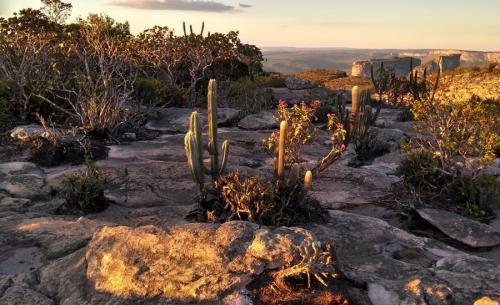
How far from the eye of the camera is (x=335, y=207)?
761cm

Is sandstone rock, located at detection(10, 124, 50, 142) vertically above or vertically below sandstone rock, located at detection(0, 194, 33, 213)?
above

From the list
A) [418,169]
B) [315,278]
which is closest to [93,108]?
[418,169]

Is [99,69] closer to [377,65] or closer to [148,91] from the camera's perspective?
[148,91]

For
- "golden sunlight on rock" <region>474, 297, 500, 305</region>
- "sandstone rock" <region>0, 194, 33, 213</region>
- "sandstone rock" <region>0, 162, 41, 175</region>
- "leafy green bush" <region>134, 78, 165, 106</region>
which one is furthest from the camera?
"leafy green bush" <region>134, 78, 165, 106</region>

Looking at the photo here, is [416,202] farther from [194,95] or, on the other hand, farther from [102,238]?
[194,95]

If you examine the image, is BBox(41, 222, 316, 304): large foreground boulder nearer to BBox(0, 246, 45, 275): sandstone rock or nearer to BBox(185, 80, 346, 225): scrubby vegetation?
BBox(0, 246, 45, 275): sandstone rock

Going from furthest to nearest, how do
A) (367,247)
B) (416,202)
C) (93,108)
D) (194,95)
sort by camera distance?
(194,95)
(93,108)
(416,202)
(367,247)

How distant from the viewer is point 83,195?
7.00m

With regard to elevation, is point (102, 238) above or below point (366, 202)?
above

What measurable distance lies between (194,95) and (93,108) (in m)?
8.10

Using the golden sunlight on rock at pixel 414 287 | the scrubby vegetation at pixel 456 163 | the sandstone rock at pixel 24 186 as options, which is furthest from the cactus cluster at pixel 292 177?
the sandstone rock at pixel 24 186

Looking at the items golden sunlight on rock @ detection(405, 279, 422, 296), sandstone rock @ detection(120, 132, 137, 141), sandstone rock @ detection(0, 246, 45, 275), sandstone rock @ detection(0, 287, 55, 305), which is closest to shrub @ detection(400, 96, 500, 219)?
golden sunlight on rock @ detection(405, 279, 422, 296)

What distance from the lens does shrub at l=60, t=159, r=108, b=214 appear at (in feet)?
22.8

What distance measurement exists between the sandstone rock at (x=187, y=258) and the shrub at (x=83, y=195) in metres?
2.98
